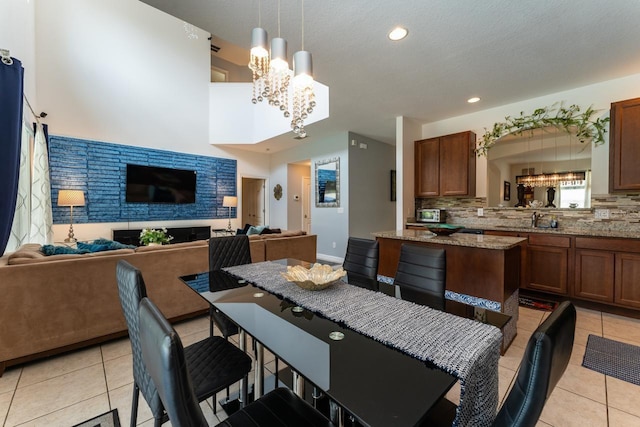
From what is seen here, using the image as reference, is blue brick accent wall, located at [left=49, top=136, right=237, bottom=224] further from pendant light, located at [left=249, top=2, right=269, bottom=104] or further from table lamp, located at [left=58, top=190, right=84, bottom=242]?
pendant light, located at [left=249, top=2, right=269, bottom=104]

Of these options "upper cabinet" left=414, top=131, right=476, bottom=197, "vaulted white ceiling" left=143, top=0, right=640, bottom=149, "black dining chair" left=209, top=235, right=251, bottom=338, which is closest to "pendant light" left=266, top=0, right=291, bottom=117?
"vaulted white ceiling" left=143, top=0, right=640, bottom=149

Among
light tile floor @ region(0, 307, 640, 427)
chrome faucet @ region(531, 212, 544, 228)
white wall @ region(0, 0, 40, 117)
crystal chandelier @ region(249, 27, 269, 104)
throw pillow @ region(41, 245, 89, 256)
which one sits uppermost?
white wall @ region(0, 0, 40, 117)

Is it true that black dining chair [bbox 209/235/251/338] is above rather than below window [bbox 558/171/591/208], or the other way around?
below

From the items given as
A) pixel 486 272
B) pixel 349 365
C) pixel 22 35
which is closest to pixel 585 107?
pixel 486 272

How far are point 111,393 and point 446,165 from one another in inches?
184

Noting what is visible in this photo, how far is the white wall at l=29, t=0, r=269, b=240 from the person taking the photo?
488cm

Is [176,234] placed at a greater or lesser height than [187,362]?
greater

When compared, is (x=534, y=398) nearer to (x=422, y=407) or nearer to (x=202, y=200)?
(x=422, y=407)

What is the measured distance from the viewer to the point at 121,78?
5531mm

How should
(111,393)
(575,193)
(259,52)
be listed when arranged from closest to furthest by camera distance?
(111,393), (259,52), (575,193)

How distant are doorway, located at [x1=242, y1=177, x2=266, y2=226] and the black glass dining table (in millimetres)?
6652

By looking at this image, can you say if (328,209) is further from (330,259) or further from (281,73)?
(281,73)

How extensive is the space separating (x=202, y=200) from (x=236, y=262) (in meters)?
4.63

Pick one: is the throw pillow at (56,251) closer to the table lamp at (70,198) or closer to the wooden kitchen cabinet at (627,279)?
the table lamp at (70,198)
